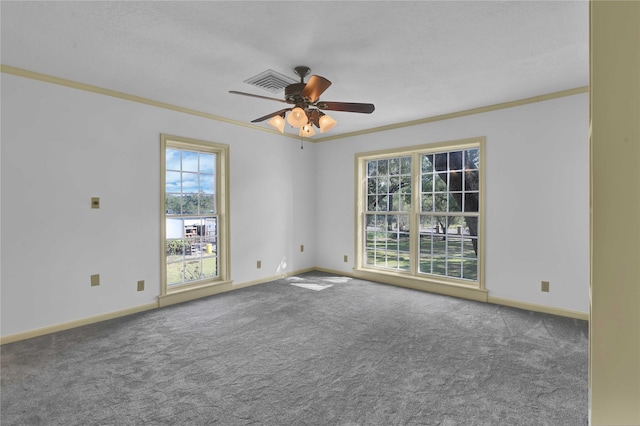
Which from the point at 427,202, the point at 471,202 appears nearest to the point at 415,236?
the point at 427,202

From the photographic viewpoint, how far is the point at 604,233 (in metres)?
0.81

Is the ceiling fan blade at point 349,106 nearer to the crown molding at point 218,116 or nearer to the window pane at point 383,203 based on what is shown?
the crown molding at point 218,116

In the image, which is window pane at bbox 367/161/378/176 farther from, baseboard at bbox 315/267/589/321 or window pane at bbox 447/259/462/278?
baseboard at bbox 315/267/589/321

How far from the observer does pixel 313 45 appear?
253 centimetres

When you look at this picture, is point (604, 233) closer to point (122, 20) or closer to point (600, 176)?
point (600, 176)

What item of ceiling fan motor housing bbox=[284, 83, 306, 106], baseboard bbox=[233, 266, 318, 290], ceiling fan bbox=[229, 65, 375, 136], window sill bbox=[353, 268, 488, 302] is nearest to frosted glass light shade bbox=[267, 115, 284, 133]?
ceiling fan bbox=[229, 65, 375, 136]

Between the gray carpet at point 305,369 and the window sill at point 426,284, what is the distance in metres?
0.45

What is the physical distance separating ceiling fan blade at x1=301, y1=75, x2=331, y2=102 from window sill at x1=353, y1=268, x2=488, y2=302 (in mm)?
3225

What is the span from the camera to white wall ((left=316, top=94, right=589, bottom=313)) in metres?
3.55

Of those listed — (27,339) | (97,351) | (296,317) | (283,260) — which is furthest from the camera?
(283,260)

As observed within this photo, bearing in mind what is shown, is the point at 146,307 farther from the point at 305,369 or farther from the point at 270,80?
the point at 270,80

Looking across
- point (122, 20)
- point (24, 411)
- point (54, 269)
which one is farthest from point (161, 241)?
point (122, 20)

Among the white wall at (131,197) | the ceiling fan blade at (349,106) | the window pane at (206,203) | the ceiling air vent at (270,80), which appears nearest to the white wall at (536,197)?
the white wall at (131,197)

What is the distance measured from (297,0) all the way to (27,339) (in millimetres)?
3770
